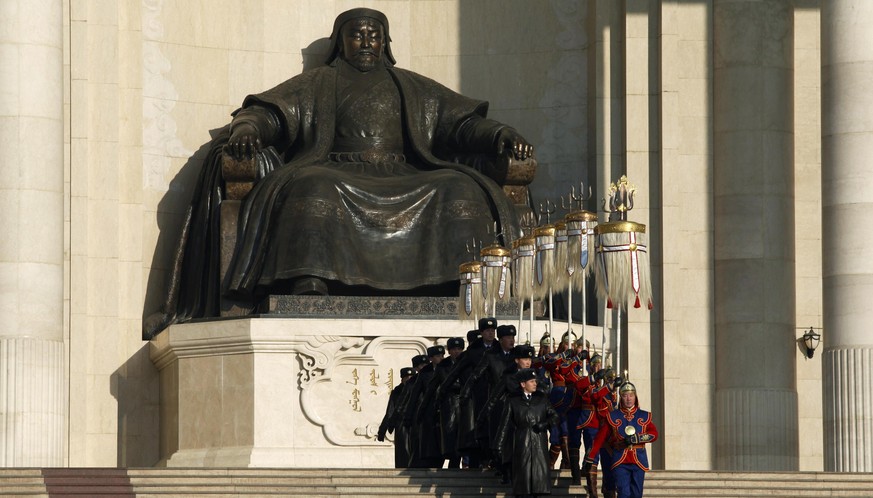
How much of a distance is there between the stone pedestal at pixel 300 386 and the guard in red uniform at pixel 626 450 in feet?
17.3

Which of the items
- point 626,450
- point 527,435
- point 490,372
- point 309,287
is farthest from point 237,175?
point 626,450

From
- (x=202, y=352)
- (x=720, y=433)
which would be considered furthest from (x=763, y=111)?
(x=202, y=352)

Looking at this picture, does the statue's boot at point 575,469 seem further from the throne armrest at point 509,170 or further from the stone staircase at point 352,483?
the throne armrest at point 509,170

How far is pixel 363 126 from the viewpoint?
26.0 meters

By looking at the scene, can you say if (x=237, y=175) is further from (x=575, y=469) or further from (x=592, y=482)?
(x=592, y=482)

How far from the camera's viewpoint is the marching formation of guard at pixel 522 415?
18.5 meters

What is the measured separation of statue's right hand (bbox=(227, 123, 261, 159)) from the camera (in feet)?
81.3

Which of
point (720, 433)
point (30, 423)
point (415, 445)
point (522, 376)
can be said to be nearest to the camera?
point (522, 376)

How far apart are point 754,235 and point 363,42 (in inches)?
196

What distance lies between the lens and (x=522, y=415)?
736 inches

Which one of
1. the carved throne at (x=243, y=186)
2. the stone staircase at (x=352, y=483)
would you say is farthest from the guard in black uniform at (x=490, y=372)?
the carved throne at (x=243, y=186)

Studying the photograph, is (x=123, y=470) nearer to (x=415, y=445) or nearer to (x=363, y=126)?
(x=415, y=445)

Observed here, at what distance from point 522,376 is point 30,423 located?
21.0 ft

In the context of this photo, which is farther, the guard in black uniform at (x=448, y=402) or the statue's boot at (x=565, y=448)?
A: the guard in black uniform at (x=448, y=402)
